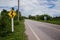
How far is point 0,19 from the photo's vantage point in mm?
23125

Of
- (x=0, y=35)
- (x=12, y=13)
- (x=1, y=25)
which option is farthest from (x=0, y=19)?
(x=0, y=35)

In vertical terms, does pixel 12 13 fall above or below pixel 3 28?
above

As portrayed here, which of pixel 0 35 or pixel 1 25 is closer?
pixel 0 35

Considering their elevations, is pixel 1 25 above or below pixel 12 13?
below

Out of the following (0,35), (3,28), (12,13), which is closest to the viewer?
(0,35)

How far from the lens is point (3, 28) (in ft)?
72.9

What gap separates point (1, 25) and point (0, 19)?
32.4 inches

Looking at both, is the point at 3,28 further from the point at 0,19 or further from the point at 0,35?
the point at 0,35

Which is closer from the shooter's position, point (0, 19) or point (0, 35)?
point (0, 35)

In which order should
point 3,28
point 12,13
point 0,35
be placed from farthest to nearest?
point 3,28, point 12,13, point 0,35

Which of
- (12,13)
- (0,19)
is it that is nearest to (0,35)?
(12,13)

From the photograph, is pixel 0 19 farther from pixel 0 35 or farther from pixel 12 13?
pixel 0 35

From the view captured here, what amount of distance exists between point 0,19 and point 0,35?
4624mm

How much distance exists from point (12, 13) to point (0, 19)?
2901 mm
